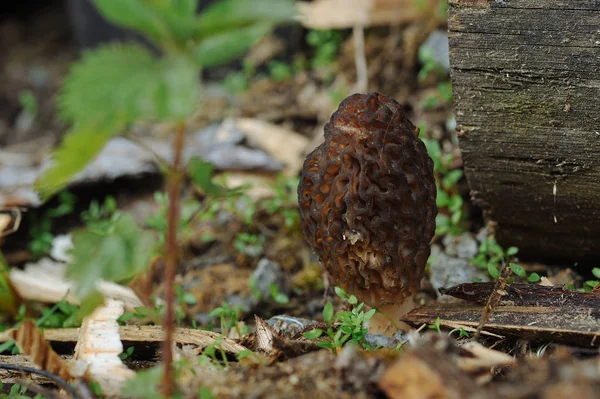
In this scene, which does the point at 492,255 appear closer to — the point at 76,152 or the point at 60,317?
the point at 60,317

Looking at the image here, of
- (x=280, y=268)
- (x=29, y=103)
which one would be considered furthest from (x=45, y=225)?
(x=29, y=103)

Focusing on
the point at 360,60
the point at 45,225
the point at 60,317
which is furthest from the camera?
the point at 360,60

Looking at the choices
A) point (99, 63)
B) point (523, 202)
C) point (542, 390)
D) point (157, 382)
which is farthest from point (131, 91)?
point (523, 202)

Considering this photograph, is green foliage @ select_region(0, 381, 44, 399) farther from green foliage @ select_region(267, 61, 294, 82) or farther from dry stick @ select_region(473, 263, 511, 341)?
green foliage @ select_region(267, 61, 294, 82)

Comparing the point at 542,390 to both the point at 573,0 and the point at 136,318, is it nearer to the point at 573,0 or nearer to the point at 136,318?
the point at 573,0

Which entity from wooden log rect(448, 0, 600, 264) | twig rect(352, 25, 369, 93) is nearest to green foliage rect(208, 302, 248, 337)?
wooden log rect(448, 0, 600, 264)

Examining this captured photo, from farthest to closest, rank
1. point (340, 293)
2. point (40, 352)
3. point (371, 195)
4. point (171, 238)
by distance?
1. point (340, 293)
2. point (371, 195)
3. point (40, 352)
4. point (171, 238)
